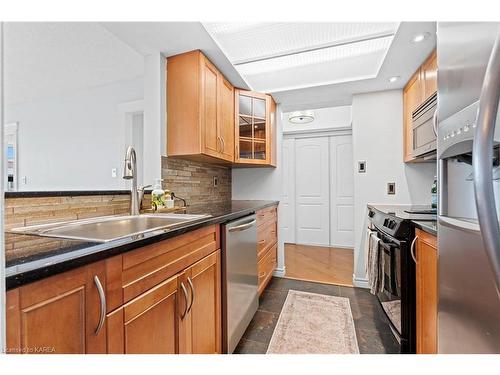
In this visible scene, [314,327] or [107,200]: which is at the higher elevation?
[107,200]

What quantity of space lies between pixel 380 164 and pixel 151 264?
2480mm

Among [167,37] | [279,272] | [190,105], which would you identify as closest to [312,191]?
[279,272]

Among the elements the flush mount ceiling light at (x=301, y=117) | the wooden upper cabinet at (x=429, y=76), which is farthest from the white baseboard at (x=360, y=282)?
the flush mount ceiling light at (x=301, y=117)

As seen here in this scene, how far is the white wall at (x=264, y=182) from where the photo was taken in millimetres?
2879

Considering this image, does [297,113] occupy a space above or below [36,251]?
above

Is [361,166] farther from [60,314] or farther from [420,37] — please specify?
[60,314]

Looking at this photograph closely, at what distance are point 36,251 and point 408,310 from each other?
1.80 m

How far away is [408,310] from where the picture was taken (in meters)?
1.35

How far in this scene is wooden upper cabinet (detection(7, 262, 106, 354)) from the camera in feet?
1.52

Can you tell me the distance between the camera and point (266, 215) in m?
2.33

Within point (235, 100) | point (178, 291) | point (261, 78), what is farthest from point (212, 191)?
point (178, 291)

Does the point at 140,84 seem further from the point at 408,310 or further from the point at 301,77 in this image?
the point at 408,310
